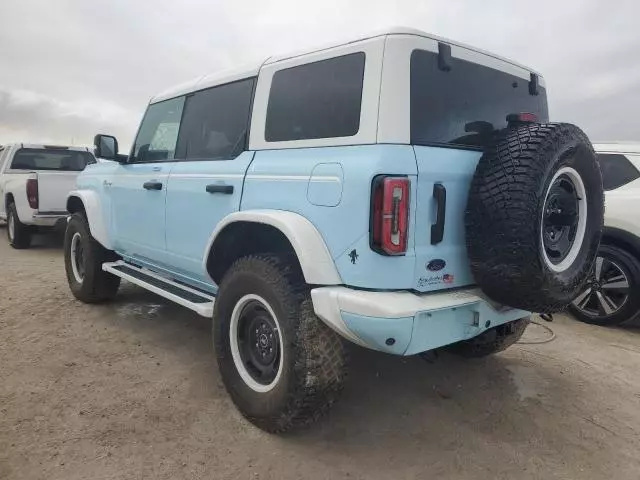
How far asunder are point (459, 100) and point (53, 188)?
736 centimetres

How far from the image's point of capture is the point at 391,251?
2.22 m

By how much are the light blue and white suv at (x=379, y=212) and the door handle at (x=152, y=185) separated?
0.60m

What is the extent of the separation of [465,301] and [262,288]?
3.40 feet

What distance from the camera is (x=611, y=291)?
4.81 m

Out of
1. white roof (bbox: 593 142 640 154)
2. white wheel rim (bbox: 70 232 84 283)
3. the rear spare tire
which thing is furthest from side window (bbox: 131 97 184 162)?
white roof (bbox: 593 142 640 154)

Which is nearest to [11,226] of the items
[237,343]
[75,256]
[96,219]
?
[75,256]

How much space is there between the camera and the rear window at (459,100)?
7.80ft

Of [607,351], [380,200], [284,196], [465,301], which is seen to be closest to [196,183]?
[284,196]

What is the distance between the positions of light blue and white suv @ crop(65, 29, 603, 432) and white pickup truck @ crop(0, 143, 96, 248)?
590 cm

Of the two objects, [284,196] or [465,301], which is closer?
[465,301]

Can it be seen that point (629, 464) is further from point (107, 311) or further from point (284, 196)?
point (107, 311)

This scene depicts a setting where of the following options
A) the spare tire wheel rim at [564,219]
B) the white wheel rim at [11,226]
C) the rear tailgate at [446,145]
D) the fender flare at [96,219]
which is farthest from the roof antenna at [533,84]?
the white wheel rim at [11,226]

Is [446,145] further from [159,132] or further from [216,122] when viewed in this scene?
[159,132]

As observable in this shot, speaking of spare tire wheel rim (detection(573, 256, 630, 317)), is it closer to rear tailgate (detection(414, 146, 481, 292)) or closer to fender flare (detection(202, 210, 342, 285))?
rear tailgate (detection(414, 146, 481, 292))
